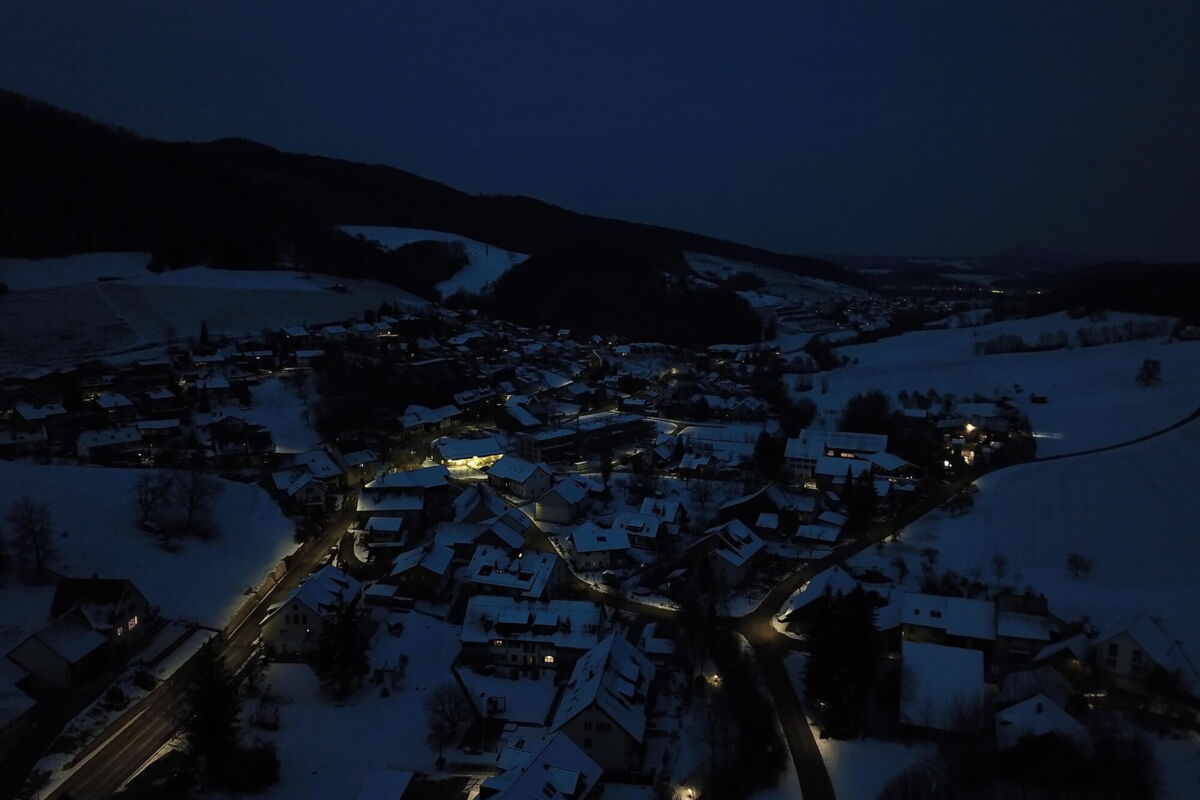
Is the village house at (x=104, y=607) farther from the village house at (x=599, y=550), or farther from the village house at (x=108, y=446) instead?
the village house at (x=599, y=550)

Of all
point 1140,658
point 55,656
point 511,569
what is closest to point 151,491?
point 55,656

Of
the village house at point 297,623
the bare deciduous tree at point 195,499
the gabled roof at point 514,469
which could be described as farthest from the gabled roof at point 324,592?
the gabled roof at point 514,469

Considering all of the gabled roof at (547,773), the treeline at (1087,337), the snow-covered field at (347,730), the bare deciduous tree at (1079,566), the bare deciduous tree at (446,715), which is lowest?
the snow-covered field at (347,730)

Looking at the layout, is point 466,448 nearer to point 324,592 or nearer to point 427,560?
point 427,560

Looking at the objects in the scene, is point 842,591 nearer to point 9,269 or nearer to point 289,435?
point 289,435

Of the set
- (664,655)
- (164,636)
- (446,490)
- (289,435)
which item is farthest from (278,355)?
(664,655)

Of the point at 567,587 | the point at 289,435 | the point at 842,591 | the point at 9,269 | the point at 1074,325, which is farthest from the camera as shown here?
the point at 1074,325
